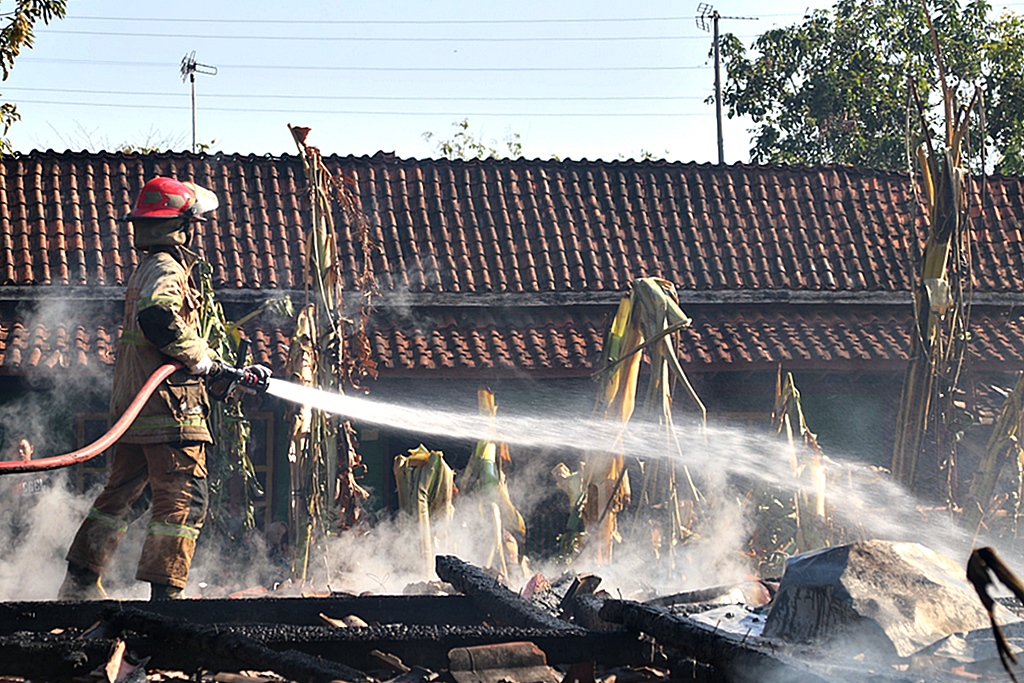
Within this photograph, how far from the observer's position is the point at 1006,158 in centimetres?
2045

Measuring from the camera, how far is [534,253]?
514 inches

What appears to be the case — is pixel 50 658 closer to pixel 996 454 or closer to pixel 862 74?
pixel 996 454

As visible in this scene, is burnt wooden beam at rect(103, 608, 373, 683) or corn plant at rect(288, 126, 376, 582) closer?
burnt wooden beam at rect(103, 608, 373, 683)

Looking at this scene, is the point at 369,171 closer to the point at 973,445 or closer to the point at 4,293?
the point at 4,293

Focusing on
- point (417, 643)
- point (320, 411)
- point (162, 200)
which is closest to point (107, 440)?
point (162, 200)

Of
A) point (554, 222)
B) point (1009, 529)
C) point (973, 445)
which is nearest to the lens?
point (1009, 529)

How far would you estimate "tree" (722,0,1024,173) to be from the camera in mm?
21531

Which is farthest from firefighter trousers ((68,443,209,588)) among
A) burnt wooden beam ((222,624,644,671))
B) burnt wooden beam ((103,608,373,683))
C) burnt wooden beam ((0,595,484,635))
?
burnt wooden beam ((222,624,644,671))

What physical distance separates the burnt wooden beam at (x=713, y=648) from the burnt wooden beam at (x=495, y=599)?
0.80 feet

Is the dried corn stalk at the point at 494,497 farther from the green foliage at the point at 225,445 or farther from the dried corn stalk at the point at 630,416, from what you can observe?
the green foliage at the point at 225,445

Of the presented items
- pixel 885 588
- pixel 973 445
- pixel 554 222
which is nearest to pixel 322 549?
pixel 885 588

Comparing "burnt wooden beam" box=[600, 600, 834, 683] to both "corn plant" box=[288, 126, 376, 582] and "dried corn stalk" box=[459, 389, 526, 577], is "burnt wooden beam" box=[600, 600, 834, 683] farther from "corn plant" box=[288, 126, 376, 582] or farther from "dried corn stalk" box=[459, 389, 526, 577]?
"corn plant" box=[288, 126, 376, 582]

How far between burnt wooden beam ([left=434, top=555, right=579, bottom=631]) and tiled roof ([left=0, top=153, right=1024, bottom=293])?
7.12 meters

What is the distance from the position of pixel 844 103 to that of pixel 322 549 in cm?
1767
